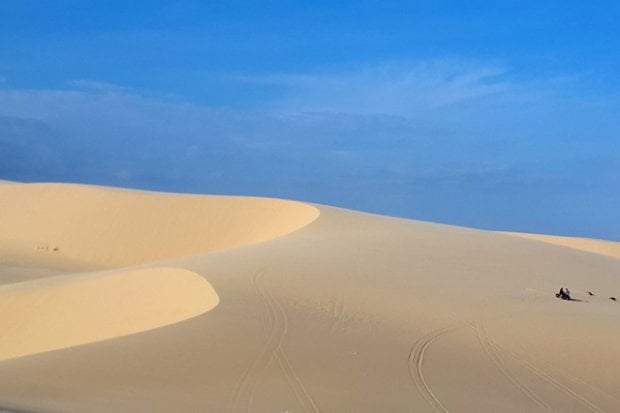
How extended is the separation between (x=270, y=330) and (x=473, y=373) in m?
2.78

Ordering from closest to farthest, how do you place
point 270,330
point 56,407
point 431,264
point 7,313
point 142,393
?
point 56,407 < point 142,393 < point 270,330 < point 7,313 < point 431,264

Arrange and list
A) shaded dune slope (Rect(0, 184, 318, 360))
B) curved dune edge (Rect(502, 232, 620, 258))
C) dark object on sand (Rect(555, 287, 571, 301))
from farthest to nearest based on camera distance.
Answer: curved dune edge (Rect(502, 232, 620, 258))
shaded dune slope (Rect(0, 184, 318, 360))
dark object on sand (Rect(555, 287, 571, 301))

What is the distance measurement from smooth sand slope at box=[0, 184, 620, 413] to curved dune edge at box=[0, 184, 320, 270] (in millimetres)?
5438

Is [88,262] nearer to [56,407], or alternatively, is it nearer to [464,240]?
[464,240]

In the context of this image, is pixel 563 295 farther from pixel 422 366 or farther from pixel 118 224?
pixel 118 224

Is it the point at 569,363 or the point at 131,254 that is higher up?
the point at 569,363

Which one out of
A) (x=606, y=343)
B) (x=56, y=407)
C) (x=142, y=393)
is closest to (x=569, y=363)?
(x=606, y=343)

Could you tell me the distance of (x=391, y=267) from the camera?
19016 millimetres

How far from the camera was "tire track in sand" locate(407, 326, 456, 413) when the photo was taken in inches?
373

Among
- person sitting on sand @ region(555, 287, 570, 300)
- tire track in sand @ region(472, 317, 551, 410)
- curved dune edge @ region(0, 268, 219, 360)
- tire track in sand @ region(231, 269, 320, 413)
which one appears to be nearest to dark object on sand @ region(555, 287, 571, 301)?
person sitting on sand @ region(555, 287, 570, 300)

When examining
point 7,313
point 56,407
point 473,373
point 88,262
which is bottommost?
point 88,262

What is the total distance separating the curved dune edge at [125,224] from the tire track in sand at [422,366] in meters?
17.2

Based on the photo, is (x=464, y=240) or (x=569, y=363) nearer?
(x=569, y=363)

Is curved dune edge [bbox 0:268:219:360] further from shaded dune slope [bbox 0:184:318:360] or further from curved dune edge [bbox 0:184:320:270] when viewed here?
curved dune edge [bbox 0:184:320:270]
